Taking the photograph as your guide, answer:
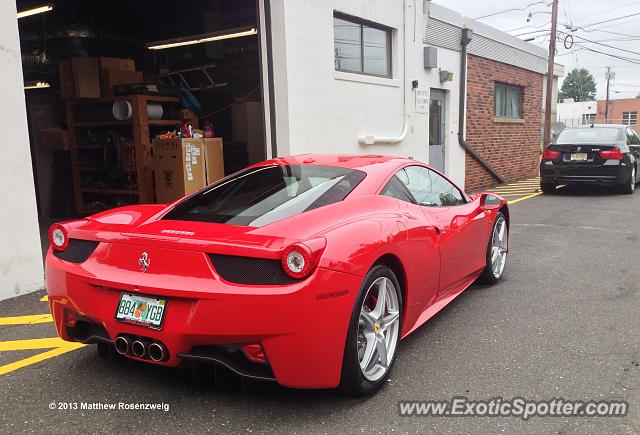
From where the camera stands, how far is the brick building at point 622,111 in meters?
75.2

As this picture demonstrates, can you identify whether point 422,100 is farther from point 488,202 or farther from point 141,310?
point 141,310

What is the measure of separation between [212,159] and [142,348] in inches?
241

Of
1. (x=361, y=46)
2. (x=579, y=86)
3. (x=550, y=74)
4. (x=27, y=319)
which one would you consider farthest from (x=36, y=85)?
(x=579, y=86)

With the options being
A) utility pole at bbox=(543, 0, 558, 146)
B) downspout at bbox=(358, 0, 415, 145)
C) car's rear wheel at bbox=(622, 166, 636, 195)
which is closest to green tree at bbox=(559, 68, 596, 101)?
utility pole at bbox=(543, 0, 558, 146)

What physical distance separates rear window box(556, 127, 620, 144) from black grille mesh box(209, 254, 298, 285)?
1123 cm

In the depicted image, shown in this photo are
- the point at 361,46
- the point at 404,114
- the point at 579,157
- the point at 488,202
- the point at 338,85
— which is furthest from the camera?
the point at 579,157

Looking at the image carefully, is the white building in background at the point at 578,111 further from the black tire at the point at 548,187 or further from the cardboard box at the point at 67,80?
the cardboard box at the point at 67,80

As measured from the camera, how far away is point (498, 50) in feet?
48.1

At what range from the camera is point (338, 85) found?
909 cm

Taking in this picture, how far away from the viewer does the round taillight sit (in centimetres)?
251

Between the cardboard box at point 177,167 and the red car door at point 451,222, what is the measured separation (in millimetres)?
4608

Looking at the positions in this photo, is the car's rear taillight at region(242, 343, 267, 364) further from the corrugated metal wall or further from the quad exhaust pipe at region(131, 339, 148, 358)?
the corrugated metal wall

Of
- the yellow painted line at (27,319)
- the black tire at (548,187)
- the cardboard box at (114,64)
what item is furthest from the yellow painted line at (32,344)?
the black tire at (548,187)

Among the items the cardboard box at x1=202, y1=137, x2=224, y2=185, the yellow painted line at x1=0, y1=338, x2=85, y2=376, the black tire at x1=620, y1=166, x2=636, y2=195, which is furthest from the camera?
the black tire at x1=620, y1=166, x2=636, y2=195
